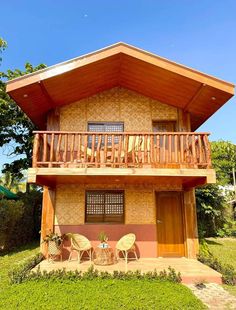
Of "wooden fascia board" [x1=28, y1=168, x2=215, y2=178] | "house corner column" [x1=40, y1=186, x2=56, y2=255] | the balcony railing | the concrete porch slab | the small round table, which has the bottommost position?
the concrete porch slab

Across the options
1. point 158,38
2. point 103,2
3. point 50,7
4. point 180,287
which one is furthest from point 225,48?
point 180,287

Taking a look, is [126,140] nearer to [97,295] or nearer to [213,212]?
[97,295]

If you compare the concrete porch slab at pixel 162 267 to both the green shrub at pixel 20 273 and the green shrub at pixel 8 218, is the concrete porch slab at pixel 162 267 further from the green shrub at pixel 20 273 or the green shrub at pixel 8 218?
the green shrub at pixel 8 218

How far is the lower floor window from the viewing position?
8.91 m

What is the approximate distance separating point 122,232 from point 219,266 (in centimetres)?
329

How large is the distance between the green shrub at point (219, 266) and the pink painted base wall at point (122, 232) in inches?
65.2

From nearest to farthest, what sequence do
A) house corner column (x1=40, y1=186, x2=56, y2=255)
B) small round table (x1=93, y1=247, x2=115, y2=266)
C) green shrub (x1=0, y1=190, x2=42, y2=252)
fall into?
small round table (x1=93, y1=247, x2=115, y2=266) → house corner column (x1=40, y1=186, x2=56, y2=255) → green shrub (x1=0, y1=190, x2=42, y2=252)

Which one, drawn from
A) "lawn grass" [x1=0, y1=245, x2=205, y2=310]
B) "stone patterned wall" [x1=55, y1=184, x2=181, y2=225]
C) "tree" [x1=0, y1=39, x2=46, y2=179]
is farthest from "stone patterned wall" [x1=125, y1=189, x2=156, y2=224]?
"tree" [x1=0, y1=39, x2=46, y2=179]

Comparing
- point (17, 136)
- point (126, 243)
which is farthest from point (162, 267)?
point (17, 136)

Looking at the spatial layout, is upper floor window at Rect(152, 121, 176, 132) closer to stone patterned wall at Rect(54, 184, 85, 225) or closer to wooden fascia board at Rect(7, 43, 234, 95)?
wooden fascia board at Rect(7, 43, 234, 95)

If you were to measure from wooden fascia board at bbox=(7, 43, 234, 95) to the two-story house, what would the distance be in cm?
3

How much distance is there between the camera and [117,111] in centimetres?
970

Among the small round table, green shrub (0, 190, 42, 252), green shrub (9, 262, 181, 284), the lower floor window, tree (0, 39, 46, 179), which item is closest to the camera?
green shrub (9, 262, 181, 284)

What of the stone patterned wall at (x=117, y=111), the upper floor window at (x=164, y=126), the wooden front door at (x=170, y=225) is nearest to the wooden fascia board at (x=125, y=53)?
the stone patterned wall at (x=117, y=111)
